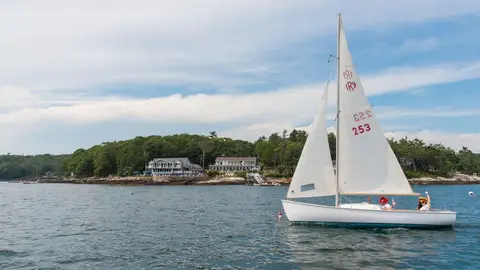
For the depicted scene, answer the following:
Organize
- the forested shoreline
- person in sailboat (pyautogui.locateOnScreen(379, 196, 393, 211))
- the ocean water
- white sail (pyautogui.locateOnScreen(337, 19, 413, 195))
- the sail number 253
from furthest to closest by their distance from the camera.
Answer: the forested shoreline < the sail number 253 < white sail (pyautogui.locateOnScreen(337, 19, 413, 195)) < person in sailboat (pyautogui.locateOnScreen(379, 196, 393, 211)) < the ocean water

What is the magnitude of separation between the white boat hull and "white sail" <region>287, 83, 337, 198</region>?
46.2 inches

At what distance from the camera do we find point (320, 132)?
91.1 feet

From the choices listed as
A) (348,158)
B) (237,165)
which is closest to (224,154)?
(237,165)

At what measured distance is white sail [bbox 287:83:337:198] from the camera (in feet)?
89.8

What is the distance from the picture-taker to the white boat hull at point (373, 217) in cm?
2591

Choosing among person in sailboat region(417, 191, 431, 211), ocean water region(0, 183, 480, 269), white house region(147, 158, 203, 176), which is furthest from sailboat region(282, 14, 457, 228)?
white house region(147, 158, 203, 176)

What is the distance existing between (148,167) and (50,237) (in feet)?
475

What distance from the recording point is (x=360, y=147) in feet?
91.2

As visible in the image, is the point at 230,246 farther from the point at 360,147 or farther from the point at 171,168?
the point at 171,168

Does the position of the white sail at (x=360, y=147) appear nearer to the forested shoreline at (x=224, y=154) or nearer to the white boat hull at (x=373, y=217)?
the white boat hull at (x=373, y=217)

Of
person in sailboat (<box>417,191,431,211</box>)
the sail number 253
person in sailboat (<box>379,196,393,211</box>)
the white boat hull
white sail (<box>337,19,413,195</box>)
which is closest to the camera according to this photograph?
the white boat hull

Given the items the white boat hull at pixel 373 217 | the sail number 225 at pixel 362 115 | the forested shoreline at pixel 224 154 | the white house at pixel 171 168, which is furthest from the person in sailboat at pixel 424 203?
the white house at pixel 171 168

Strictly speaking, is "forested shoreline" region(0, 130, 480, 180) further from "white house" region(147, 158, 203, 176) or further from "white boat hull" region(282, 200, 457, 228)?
"white boat hull" region(282, 200, 457, 228)

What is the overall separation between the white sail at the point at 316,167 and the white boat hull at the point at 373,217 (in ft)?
3.85
